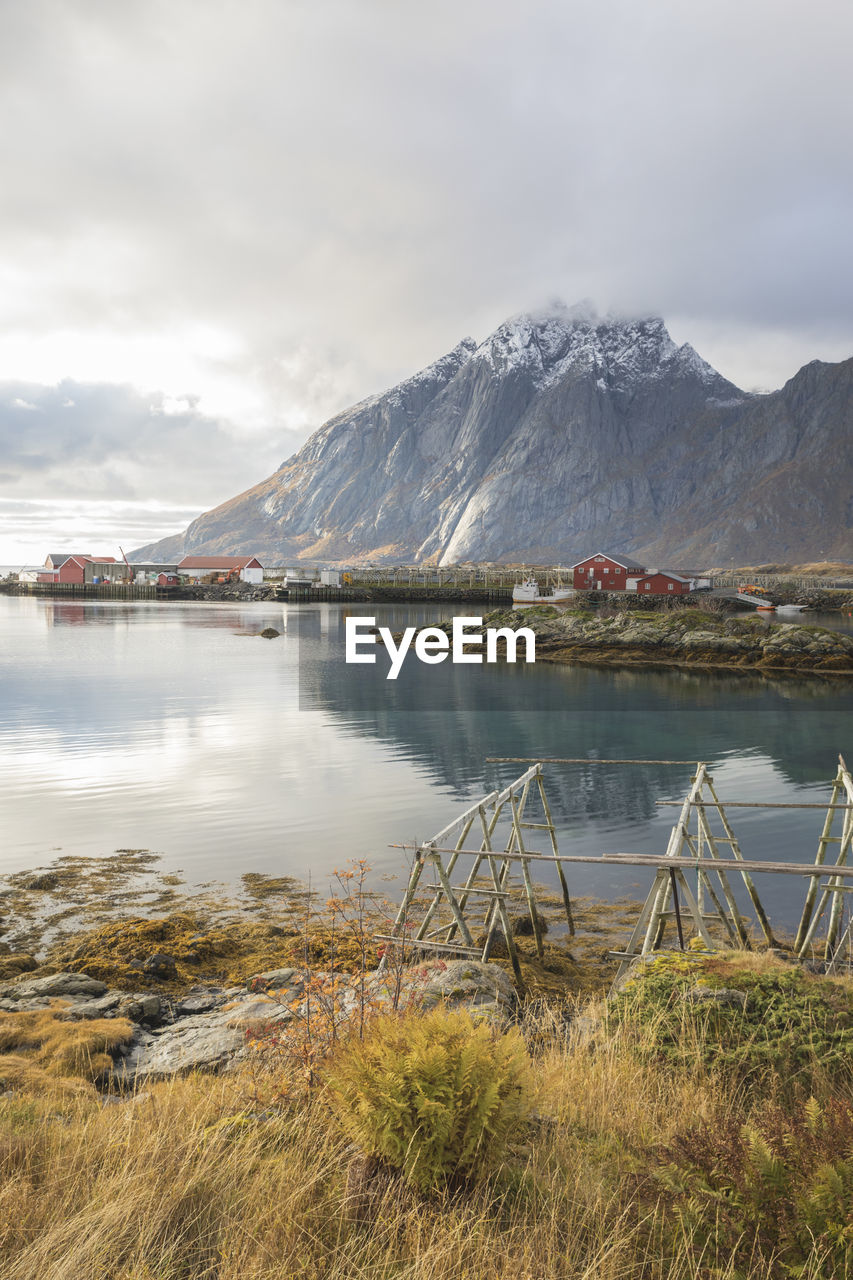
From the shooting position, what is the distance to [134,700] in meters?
43.6

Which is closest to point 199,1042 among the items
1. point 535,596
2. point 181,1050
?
point 181,1050

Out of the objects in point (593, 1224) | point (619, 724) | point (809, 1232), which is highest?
point (809, 1232)

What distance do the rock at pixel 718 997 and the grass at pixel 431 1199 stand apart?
1494 mm

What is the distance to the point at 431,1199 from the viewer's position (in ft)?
15.8

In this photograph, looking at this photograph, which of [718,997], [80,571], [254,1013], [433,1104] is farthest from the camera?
[80,571]

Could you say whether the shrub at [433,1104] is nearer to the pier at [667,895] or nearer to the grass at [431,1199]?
the grass at [431,1199]

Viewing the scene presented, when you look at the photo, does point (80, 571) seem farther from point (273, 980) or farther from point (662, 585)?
point (273, 980)

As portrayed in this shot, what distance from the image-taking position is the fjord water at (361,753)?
19.4 metres

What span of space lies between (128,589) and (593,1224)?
7215 inches

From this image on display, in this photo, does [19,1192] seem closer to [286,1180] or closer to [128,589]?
[286,1180]

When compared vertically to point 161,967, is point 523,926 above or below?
below

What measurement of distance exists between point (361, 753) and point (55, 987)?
19.1 m

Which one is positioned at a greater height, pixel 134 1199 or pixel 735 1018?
pixel 134 1199

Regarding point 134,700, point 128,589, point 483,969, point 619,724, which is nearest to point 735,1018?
point 483,969
